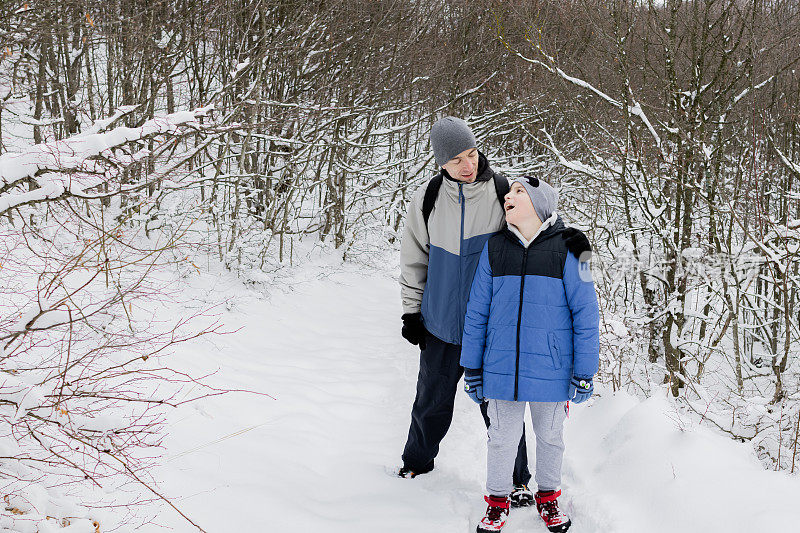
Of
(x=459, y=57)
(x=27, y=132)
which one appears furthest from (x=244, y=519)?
(x=459, y=57)

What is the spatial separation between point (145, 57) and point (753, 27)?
7376 millimetres

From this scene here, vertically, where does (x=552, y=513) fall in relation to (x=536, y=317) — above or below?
below

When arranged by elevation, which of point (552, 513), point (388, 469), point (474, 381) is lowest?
point (388, 469)

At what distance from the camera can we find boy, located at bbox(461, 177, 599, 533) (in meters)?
2.43

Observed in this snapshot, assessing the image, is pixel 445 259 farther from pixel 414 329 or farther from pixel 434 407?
pixel 434 407

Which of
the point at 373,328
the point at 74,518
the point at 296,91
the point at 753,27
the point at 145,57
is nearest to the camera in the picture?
the point at 74,518

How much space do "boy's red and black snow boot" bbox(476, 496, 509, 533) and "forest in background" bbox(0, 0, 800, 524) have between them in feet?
5.34

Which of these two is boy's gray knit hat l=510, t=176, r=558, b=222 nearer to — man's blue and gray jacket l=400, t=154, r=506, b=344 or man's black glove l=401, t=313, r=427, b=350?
man's blue and gray jacket l=400, t=154, r=506, b=344

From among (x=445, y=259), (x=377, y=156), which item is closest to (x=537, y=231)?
(x=445, y=259)

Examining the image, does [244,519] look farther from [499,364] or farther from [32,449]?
[499,364]

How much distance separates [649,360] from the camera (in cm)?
747

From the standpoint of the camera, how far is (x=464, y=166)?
264 cm

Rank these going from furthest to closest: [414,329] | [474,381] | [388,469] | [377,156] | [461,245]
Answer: [377,156] → [388,469] → [414,329] → [461,245] → [474,381]

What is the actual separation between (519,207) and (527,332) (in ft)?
1.75
